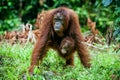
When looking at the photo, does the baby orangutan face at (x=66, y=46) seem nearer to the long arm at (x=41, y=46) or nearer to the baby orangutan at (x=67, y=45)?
the baby orangutan at (x=67, y=45)

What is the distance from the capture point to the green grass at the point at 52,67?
19.9 ft

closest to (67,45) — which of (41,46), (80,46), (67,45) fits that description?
(67,45)

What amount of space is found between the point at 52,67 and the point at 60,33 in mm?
549

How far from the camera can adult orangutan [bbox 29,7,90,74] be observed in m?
6.77

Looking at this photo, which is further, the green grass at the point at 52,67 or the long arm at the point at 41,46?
the long arm at the point at 41,46

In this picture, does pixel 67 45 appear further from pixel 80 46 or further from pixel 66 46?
pixel 80 46

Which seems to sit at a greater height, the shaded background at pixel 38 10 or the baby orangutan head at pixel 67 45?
the baby orangutan head at pixel 67 45

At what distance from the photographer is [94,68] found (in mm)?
6195

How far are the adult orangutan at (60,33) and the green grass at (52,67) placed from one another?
215 millimetres

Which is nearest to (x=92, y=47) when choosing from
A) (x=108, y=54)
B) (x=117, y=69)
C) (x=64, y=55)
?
(x=108, y=54)

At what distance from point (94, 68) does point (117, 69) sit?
43 cm

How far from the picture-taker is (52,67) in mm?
6785

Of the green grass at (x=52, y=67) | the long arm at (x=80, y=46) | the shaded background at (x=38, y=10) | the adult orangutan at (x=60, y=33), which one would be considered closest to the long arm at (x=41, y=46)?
the adult orangutan at (x=60, y=33)

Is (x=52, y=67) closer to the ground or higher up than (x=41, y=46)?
closer to the ground
